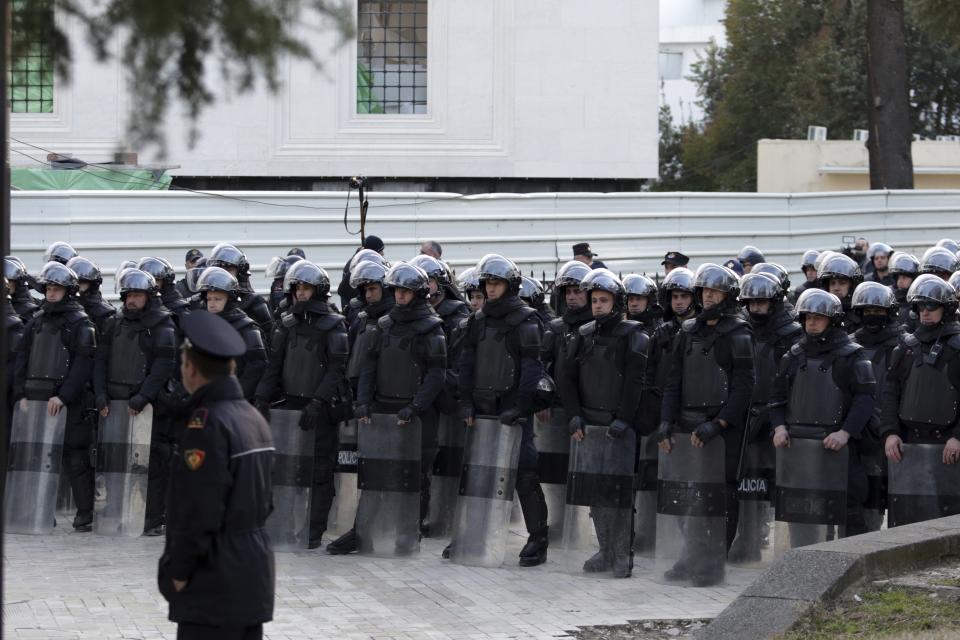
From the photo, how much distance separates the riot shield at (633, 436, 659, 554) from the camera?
11.9m

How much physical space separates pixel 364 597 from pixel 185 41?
18.8 ft

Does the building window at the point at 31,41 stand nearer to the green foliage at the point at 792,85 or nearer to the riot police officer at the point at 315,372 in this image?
the riot police officer at the point at 315,372

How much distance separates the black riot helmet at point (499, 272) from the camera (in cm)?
1155

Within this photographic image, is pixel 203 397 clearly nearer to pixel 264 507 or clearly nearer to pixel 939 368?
pixel 264 507

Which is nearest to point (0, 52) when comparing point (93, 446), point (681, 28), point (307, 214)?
point (93, 446)

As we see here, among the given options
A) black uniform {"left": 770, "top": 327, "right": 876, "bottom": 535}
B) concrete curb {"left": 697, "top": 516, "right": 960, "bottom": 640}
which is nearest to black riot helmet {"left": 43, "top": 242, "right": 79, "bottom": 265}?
black uniform {"left": 770, "top": 327, "right": 876, "bottom": 535}

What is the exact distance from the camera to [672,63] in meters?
90.2

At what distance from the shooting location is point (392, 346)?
39.2 ft

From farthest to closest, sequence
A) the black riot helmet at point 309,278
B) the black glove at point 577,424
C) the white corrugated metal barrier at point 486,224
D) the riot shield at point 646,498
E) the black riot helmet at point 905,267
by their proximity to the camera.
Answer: the white corrugated metal barrier at point 486,224
the black riot helmet at point 905,267
the black riot helmet at point 309,278
the riot shield at point 646,498
the black glove at point 577,424

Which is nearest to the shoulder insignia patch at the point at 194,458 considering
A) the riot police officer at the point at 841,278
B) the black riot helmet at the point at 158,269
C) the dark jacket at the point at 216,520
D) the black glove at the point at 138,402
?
the dark jacket at the point at 216,520

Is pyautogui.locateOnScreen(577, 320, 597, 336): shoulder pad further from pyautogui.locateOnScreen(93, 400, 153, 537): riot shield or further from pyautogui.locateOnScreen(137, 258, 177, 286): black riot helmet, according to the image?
pyautogui.locateOnScreen(137, 258, 177, 286): black riot helmet

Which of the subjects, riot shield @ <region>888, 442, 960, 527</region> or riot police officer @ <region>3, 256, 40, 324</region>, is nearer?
riot shield @ <region>888, 442, 960, 527</region>

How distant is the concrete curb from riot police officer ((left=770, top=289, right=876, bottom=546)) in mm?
1481

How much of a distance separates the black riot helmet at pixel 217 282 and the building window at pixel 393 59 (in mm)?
22044
